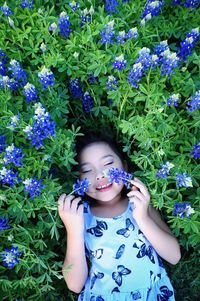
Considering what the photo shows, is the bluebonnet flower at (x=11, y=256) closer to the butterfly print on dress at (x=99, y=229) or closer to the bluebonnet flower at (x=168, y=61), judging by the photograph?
the butterfly print on dress at (x=99, y=229)

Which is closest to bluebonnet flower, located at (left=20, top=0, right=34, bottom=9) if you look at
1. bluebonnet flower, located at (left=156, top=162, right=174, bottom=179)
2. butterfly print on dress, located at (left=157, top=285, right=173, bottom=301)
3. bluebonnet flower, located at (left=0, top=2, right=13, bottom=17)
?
bluebonnet flower, located at (left=0, top=2, right=13, bottom=17)

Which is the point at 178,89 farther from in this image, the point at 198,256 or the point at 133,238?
the point at 198,256

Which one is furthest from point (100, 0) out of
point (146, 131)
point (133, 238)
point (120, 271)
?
point (120, 271)

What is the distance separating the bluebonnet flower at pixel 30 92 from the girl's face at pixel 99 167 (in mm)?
442

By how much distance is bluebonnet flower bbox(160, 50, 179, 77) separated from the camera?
236cm

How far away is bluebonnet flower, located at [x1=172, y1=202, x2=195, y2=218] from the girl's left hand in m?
0.17

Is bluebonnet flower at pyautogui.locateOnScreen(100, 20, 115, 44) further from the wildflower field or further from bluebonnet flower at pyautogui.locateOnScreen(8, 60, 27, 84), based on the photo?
bluebonnet flower at pyautogui.locateOnScreen(8, 60, 27, 84)

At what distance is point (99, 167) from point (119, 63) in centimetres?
60

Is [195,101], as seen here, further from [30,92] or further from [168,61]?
[30,92]

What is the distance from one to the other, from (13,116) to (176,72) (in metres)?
0.95

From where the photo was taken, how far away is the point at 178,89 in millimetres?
2539

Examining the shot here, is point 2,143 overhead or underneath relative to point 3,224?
overhead

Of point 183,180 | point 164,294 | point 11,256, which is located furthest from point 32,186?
point 164,294

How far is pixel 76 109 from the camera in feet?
9.25
